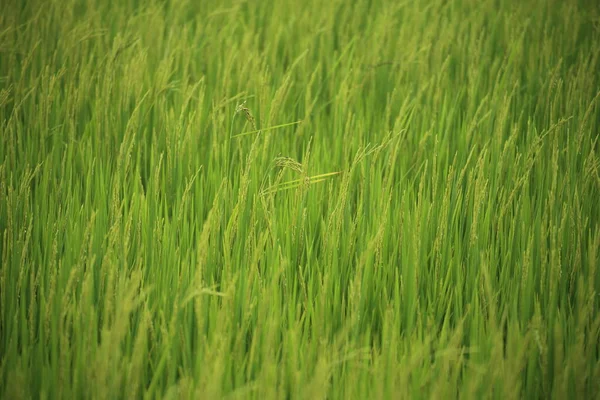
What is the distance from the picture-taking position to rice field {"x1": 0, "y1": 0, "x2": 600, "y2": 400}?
4.85 feet

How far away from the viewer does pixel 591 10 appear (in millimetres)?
3789

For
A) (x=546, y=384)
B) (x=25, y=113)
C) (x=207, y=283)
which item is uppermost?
(x=25, y=113)

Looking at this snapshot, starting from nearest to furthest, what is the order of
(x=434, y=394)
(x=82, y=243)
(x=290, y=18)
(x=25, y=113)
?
(x=434, y=394) → (x=82, y=243) → (x=25, y=113) → (x=290, y=18)

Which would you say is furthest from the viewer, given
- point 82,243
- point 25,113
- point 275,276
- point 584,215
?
point 25,113

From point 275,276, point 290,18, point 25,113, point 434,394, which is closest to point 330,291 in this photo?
point 275,276

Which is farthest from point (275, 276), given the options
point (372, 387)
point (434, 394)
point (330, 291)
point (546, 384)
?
point (546, 384)

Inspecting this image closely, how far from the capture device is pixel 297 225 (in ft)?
6.28

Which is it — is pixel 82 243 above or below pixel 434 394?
above

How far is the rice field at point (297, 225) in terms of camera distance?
4.85 ft

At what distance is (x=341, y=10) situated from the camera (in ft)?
12.7

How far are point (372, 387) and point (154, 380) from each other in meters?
0.44

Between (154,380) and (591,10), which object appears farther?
(591,10)

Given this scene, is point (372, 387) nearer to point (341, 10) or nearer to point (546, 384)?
point (546, 384)

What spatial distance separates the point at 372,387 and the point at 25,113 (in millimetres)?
1747
